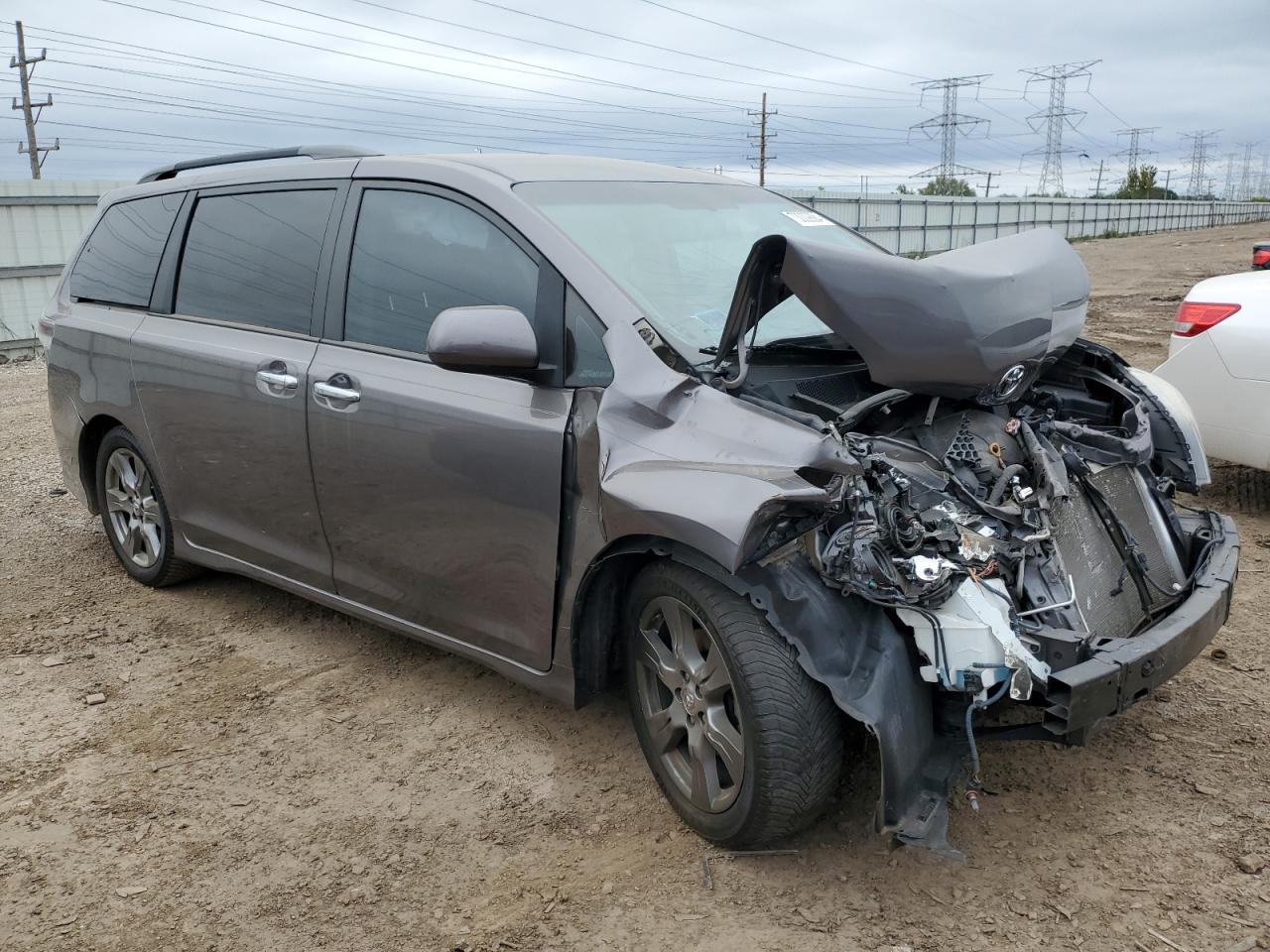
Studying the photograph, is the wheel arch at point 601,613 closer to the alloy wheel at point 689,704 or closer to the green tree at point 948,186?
the alloy wheel at point 689,704

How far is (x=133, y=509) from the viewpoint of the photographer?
493cm

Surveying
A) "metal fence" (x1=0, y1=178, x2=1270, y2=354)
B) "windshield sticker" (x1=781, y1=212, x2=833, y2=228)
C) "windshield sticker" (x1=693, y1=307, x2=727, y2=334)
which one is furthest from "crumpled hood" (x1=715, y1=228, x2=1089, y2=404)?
"metal fence" (x1=0, y1=178, x2=1270, y2=354)

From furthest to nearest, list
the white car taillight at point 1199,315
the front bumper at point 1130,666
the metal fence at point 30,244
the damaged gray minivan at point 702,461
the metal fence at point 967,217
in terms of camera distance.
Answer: the metal fence at point 967,217
the metal fence at point 30,244
the white car taillight at point 1199,315
the damaged gray minivan at point 702,461
the front bumper at point 1130,666

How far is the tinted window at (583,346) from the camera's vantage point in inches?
119

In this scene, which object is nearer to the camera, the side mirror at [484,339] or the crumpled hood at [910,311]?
the crumpled hood at [910,311]

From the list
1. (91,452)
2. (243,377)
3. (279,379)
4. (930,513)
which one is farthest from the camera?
(91,452)

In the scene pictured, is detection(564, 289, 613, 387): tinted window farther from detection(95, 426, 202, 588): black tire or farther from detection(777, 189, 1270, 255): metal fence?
detection(777, 189, 1270, 255): metal fence

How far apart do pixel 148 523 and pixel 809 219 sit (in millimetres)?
3222

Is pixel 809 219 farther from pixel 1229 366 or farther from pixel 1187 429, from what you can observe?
pixel 1229 366

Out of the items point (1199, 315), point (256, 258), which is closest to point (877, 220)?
point (1199, 315)

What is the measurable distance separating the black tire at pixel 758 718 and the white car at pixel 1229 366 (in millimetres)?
3377

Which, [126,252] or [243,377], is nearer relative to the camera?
[243,377]

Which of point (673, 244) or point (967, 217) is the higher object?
point (967, 217)

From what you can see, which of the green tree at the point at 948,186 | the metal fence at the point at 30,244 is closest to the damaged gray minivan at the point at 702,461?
the metal fence at the point at 30,244
